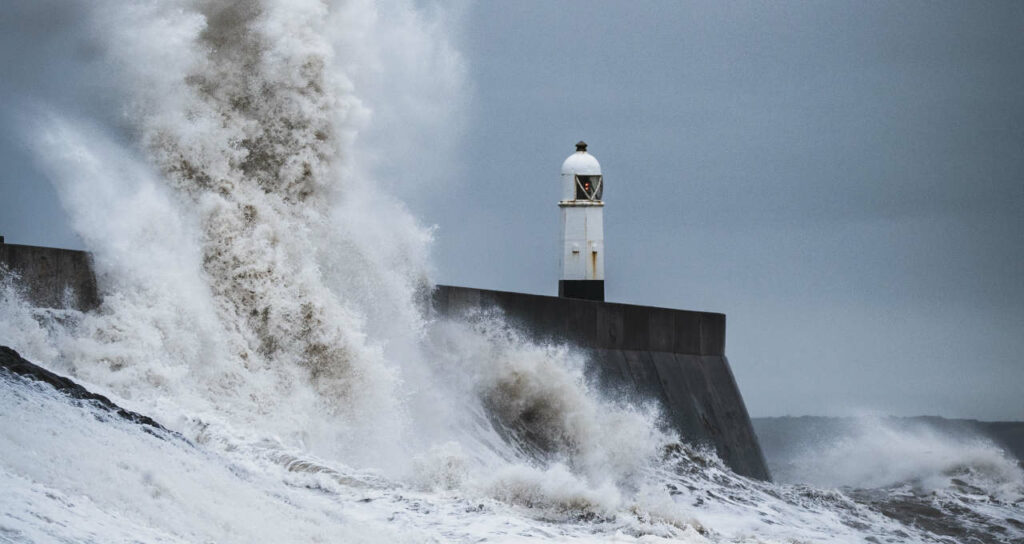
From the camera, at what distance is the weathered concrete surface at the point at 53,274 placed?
7.11 meters

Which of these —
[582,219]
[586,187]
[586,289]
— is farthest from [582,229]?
[586,289]

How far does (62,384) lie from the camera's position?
252 inches

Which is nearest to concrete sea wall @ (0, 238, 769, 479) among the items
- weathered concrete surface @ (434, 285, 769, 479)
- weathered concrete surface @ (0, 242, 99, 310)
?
weathered concrete surface @ (434, 285, 769, 479)

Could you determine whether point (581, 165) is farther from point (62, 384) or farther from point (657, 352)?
point (62, 384)

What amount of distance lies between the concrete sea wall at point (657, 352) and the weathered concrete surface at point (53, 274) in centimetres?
337

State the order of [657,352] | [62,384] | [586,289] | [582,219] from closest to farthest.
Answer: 1. [62,384]
2. [657,352]
3. [586,289]
4. [582,219]

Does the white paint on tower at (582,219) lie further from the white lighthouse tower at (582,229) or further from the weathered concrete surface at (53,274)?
the weathered concrete surface at (53,274)

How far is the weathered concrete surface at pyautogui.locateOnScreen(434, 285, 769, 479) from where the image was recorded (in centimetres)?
1132

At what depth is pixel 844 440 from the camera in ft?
60.1

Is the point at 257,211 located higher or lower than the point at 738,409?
higher

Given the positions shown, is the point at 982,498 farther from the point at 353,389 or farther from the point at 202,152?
the point at 202,152

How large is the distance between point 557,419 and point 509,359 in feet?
2.02

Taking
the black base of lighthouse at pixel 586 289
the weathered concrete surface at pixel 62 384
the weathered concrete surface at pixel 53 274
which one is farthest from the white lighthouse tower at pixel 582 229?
the weathered concrete surface at pixel 62 384

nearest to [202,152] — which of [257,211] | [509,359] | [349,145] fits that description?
[257,211]
